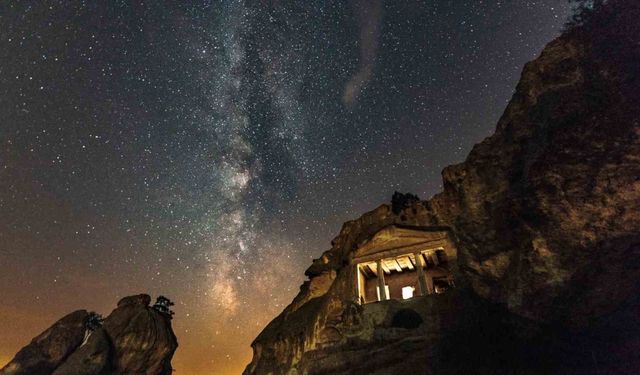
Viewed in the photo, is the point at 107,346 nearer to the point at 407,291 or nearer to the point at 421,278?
the point at 407,291

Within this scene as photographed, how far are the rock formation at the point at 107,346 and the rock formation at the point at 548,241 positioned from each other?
2859 cm

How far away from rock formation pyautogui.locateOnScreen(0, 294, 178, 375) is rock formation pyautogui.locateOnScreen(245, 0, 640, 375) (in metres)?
28.6

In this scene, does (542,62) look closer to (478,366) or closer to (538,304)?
(538,304)

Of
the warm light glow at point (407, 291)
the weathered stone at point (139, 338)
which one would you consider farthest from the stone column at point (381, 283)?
the weathered stone at point (139, 338)

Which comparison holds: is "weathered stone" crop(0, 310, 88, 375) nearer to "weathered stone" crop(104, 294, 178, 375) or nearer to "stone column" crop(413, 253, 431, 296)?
"weathered stone" crop(104, 294, 178, 375)

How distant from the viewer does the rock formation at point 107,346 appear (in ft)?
138

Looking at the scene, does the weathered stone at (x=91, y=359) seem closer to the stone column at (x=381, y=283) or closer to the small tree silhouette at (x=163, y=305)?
the small tree silhouette at (x=163, y=305)

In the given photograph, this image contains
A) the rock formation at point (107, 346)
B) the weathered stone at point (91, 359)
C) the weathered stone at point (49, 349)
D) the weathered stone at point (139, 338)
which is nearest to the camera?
the weathered stone at point (91, 359)

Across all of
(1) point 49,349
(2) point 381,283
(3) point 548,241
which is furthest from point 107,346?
(3) point 548,241

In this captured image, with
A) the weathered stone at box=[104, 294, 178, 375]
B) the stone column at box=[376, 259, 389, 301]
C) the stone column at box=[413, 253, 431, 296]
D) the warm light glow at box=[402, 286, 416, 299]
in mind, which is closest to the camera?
the stone column at box=[413, 253, 431, 296]

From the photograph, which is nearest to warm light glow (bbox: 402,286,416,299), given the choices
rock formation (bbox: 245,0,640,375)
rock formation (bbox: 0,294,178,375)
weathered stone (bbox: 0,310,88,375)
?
rock formation (bbox: 245,0,640,375)

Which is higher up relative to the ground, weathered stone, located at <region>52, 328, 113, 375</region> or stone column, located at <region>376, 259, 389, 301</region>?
stone column, located at <region>376, 259, 389, 301</region>

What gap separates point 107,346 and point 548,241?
47.1 m

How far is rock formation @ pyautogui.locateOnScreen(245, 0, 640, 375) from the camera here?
47.3 feet
